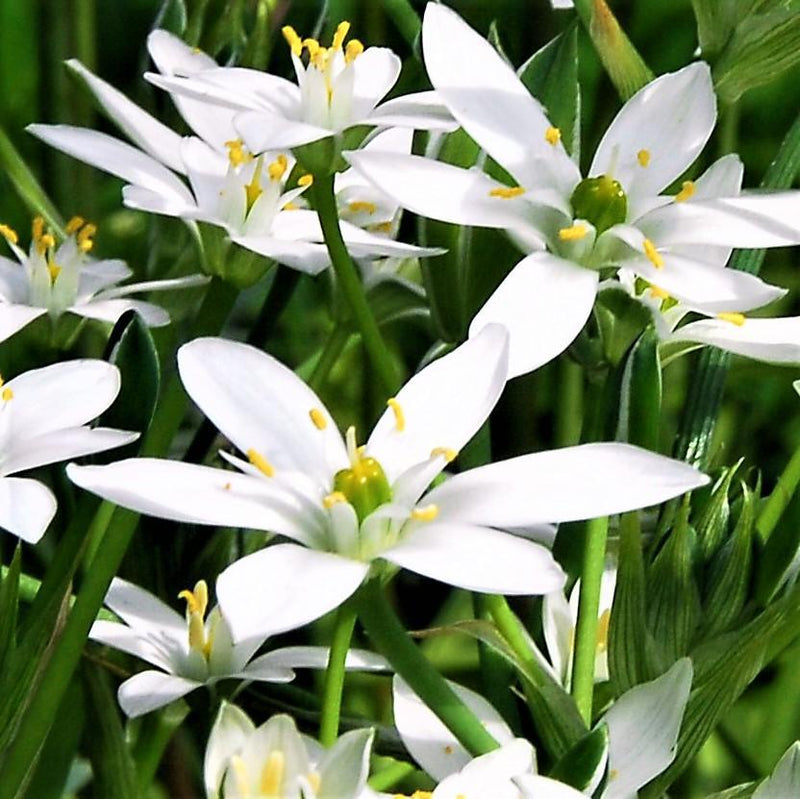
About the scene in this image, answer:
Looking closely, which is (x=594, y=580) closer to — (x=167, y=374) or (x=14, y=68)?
(x=167, y=374)

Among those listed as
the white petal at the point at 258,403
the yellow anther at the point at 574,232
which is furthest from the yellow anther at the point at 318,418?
the yellow anther at the point at 574,232

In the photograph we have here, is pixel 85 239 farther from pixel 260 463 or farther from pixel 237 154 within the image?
pixel 260 463

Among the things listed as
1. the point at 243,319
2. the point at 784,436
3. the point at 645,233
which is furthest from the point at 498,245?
the point at 784,436

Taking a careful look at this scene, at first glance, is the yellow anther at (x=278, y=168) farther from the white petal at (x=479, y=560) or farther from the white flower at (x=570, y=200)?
the white petal at (x=479, y=560)

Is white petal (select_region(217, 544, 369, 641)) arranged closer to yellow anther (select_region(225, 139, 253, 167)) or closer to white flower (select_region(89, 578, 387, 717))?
white flower (select_region(89, 578, 387, 717))

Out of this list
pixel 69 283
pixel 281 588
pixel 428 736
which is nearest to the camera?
pixel 281 588

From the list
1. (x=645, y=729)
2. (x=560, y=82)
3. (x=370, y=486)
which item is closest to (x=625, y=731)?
(x=645, y=729)

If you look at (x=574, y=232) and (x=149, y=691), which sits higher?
(x=574, y=232)
